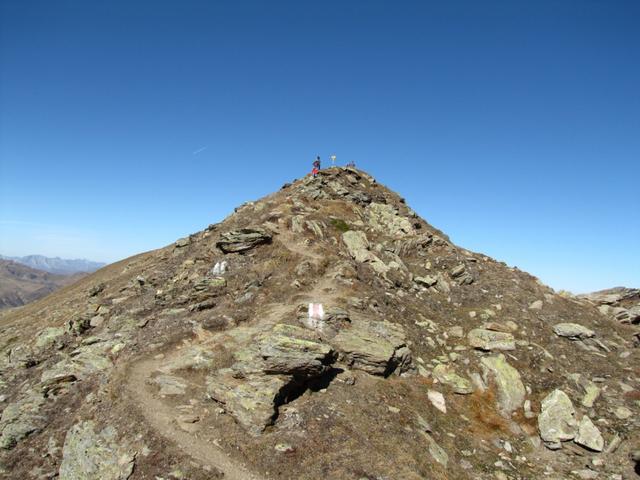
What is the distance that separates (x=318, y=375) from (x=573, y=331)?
21024 mm

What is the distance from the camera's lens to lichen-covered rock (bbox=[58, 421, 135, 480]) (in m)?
15.1

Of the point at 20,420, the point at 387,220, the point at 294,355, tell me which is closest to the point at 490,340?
the point at 294,355

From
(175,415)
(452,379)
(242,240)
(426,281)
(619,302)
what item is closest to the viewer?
(175,415)

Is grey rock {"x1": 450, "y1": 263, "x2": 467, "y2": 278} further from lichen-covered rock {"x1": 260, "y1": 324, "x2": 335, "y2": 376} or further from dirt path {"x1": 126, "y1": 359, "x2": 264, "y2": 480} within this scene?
dirt path {"x1": 126, "y1": 359, "x2": 264, "y2": 480}

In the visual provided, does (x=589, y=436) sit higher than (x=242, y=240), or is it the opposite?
(x=242, y=240)

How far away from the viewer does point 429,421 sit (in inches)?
750

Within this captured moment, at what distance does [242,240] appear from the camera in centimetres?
3444

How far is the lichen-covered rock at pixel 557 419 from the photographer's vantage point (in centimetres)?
1934

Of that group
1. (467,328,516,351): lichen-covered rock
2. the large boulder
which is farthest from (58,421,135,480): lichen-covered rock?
(467,328,516,351): lichen-covered rock

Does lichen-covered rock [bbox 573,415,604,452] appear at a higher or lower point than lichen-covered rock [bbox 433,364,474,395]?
lower

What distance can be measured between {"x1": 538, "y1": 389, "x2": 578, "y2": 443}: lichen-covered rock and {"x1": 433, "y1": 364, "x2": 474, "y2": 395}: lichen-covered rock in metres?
3.93

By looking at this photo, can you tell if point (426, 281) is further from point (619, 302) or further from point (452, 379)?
point (619, 302)

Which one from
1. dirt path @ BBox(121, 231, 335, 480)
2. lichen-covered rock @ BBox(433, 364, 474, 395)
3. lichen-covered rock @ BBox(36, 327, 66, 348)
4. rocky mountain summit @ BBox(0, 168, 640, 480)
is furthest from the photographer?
lichen-covered rock @ BBox(36, 327, 66, 348)

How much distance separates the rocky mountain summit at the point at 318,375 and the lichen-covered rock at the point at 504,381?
110 mm
